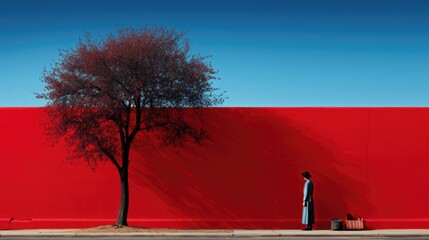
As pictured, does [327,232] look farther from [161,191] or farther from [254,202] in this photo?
[161,191]

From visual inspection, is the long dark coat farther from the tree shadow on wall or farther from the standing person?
the tree shadow on wall

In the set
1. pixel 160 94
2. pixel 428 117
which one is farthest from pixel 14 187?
pixel 428 117

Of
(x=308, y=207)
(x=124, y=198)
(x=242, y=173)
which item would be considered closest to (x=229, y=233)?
(x=242, y=173)

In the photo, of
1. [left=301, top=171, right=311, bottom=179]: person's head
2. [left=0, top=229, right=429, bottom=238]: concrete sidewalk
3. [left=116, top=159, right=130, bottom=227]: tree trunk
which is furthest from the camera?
[left=301, top=171, right=311, bottom=179]: person's head

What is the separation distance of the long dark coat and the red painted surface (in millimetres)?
704

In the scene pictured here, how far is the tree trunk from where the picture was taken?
18.9m

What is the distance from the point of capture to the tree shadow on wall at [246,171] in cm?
1977

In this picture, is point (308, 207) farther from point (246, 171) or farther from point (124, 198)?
point (124, 198)

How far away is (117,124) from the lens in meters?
18.5

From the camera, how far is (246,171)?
19.9m

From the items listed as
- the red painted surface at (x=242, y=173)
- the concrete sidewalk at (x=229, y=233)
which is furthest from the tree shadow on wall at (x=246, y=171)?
the concrete sidewalk at (x=229, y=233)

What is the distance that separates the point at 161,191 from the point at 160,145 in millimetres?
1386

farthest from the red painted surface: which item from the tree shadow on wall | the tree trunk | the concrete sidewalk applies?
the concrete sidewalk

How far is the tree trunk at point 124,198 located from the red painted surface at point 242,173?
33.6 inches
